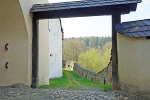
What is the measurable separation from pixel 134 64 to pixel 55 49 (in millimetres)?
12320

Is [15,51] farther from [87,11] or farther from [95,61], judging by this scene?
[95,61]

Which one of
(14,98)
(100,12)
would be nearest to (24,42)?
(14,98)

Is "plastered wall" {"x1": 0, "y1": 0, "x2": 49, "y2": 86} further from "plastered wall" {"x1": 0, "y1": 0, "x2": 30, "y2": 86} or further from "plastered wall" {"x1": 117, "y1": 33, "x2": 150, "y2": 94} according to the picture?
"plastered wall" {"x1": 117, "y1": 33, "x2": 150, "y2": 94}

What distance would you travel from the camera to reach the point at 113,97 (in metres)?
3.54

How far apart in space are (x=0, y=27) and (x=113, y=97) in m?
4.23

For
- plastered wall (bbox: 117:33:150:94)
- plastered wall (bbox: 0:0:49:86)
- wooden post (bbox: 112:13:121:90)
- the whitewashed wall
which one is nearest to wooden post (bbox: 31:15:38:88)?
plastered wall (bbox: 0:0:49:86)

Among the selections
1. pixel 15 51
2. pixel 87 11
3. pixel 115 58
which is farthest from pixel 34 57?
Result: pixel 115 58

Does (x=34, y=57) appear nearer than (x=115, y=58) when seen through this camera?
No

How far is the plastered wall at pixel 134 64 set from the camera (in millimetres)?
3503

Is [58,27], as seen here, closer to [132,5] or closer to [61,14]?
[61,14]

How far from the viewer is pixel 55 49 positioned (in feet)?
50.4

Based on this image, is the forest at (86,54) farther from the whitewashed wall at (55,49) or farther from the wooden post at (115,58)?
the wooden post at (115,58)

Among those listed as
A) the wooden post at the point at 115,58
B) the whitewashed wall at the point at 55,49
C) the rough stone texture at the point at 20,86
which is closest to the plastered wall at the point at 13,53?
the rough stone texture at the point at 20,86

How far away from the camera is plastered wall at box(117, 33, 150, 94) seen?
3503mm
